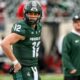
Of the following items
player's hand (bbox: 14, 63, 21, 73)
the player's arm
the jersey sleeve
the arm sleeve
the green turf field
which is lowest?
the green turf field

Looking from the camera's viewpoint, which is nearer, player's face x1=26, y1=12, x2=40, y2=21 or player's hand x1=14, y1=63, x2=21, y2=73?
player's hand x1=14, y1=63, x2=21, y2=73

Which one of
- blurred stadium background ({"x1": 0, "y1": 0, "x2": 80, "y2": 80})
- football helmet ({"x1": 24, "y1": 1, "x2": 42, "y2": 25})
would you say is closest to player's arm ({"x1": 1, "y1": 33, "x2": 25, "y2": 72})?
football helmet ({"x1": 24, "y1": 1, "x2": 42, "y2": 25})

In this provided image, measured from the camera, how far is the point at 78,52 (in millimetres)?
10156

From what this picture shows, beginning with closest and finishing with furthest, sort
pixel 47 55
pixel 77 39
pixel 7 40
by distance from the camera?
pixel 7 40
pixel 77 39
pixel 47 55

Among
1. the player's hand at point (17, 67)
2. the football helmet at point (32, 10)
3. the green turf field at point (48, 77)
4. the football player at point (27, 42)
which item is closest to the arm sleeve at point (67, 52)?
the football player at point (27, 42)

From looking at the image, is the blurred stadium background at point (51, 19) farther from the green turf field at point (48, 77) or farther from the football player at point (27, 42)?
the football player at point (27, 42)

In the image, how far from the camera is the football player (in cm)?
860

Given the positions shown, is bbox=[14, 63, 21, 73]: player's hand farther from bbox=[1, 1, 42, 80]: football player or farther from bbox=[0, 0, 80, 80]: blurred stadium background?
bbox=[0, 0, 80, 80]: blurred stadium background

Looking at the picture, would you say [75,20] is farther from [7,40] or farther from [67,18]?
[67,18]

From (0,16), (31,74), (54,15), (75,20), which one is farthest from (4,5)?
(31,74)

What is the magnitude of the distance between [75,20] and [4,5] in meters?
8.77

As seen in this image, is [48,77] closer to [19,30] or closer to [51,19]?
[51,19]

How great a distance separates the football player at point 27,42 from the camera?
8602 millimetres

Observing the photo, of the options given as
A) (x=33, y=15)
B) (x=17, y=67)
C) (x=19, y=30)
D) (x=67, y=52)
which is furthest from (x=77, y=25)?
→ (x=17, y=67)
